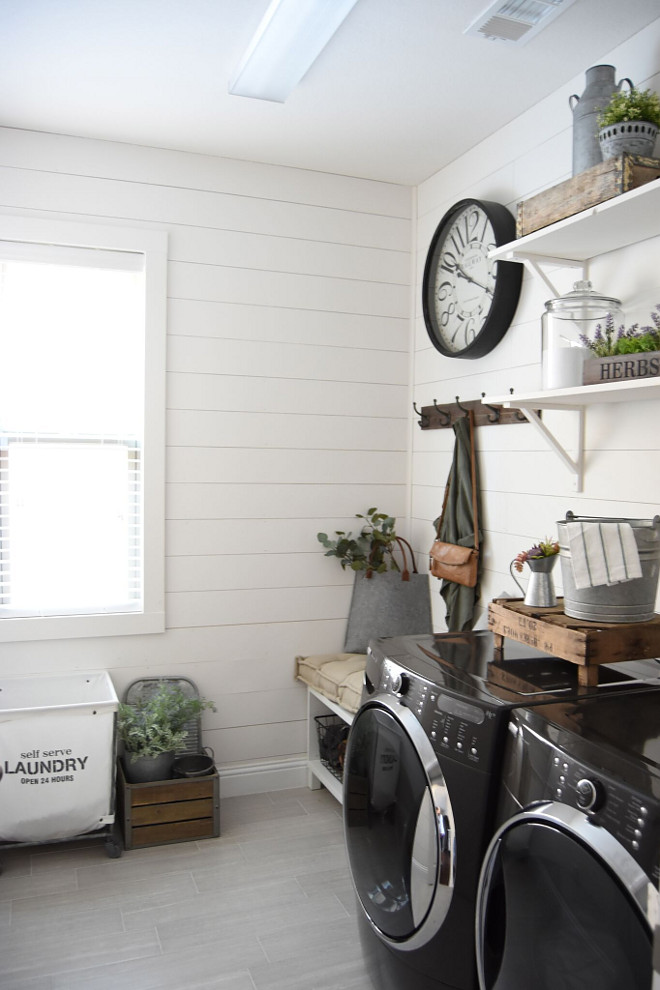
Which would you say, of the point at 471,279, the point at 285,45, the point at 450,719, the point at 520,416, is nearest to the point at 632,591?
the point at 450,719

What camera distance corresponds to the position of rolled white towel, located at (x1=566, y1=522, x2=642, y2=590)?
1645 millimetres

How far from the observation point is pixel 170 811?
283 centimetres

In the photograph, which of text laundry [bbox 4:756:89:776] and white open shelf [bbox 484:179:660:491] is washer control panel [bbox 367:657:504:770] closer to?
white open shelf [bbox 484:179:660:491]

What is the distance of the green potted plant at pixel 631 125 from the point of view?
1.90 meters

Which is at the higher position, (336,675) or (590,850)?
(590,850)

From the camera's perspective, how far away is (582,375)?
1.99 m

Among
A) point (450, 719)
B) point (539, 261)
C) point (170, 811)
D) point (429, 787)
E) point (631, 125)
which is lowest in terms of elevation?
point (170, 811)

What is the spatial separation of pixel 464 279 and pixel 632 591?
5.19 feet

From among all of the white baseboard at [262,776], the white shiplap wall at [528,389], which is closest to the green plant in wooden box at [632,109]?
the white shiplap wall at [528,389]

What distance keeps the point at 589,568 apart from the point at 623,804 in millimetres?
564

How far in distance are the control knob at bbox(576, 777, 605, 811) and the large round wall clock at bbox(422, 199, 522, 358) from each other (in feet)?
5.75

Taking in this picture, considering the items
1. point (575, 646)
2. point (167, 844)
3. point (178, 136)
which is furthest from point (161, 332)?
point (575, 646)

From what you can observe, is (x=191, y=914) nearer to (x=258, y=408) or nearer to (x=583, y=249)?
(x=258, y=408)

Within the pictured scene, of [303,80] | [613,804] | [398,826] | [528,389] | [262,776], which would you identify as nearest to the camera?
[613,804]
